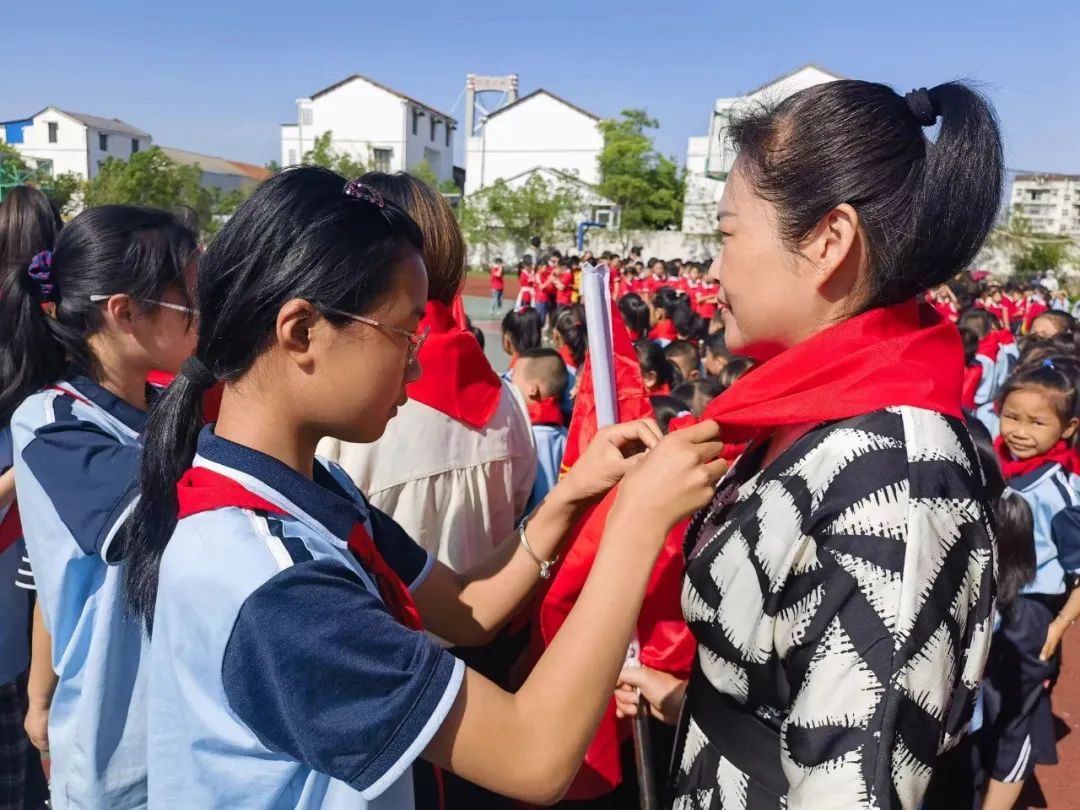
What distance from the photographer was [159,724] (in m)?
1.17

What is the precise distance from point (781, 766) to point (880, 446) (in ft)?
1.68

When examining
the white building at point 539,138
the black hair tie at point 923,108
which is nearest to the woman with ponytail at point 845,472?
the black hair tie at point 923,108

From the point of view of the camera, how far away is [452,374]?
200 cm

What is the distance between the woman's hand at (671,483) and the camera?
117cm

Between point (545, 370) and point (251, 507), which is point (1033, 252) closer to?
point (545, 370)

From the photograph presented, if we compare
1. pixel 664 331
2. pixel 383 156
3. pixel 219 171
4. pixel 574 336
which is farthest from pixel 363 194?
pixel 219 171

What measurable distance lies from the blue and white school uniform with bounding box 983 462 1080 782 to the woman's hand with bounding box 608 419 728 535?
8.15ft

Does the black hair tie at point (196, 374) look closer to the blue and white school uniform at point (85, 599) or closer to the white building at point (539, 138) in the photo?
the blue and white school uniform at point (85, 599)

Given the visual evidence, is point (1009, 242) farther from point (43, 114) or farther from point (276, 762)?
point (43, 114)

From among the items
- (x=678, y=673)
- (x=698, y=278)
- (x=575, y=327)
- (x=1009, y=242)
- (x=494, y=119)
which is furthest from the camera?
(x=494, y=119)

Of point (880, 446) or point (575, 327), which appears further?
point (575, 327)

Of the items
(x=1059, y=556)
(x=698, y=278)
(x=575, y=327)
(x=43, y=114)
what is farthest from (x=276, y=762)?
(x=43, y=114)

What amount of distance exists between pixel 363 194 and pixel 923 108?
85 cm

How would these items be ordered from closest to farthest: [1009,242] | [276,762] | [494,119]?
[276,762] → [1009,242] → [494,119]
